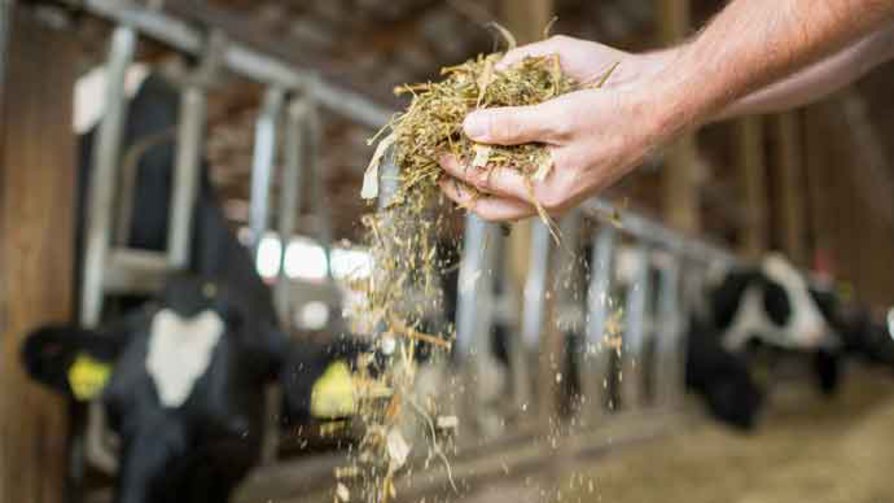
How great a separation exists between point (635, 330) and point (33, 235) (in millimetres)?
3290

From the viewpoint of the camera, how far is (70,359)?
74.6 inches

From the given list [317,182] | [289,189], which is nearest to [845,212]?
[317,182]

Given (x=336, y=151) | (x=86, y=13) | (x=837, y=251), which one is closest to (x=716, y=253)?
(x=86, y=13)

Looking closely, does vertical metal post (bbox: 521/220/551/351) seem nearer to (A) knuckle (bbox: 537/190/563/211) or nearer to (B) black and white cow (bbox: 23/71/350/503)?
(B) black and white cow (bbox: 23/71/350/503)

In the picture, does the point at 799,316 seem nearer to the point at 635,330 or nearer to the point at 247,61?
the point at 635,330

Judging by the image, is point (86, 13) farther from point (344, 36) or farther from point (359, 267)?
point (344, 36)

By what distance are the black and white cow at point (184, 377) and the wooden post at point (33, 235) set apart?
11cm

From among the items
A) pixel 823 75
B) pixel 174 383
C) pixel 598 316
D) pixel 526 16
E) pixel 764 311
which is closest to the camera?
pixel 823 75

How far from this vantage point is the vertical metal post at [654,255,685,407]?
5117 millimetres

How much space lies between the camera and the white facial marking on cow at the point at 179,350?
1.87 metres

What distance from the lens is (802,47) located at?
44.4 inches

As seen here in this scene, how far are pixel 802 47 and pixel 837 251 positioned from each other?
12599 millimetres

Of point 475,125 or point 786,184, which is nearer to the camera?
point 475,125

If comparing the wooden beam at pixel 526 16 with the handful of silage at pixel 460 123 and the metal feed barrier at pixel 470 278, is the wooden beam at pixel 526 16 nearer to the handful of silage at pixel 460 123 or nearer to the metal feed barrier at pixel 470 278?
the metal feed barrier at pixel 470 278
